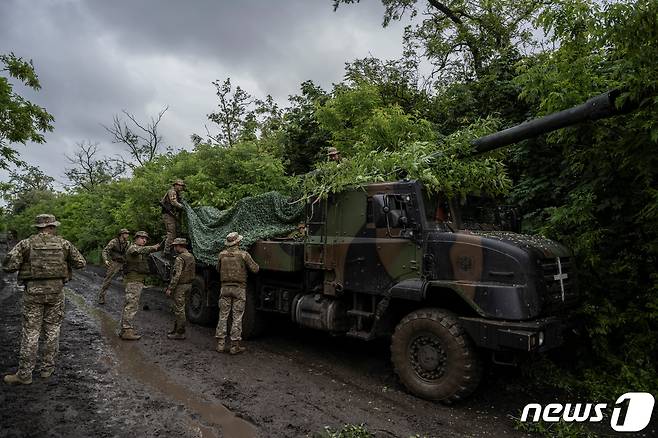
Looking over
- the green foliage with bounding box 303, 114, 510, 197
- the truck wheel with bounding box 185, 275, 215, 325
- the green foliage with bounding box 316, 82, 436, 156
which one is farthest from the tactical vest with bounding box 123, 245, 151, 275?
the green foliage with bounding box 316, 82, 436, 156

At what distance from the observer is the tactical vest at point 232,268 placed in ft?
22.8

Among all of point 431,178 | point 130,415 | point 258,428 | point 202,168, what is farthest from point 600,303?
point 202,168

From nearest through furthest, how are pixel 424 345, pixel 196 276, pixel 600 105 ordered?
pixel 600 105
pixel 424 345
pixel 196 276

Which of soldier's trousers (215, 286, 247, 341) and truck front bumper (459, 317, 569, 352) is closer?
truck front bumper (459, 317, 569, 352)

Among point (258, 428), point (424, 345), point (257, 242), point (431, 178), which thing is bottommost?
point (258, 428)

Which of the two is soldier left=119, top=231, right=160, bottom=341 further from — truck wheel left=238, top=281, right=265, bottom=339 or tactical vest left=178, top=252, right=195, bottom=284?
truck wheel left=238, top=281, right=265, bottom=339

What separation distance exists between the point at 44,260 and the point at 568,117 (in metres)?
6.33

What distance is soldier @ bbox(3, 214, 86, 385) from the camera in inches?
209

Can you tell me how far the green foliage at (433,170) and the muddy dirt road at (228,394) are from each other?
8.16 feet

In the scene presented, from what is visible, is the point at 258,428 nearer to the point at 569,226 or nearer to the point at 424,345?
the point at 424,345

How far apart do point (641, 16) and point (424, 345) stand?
3.85 metres

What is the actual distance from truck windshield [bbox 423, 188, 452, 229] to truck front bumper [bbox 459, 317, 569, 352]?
1.26 meters

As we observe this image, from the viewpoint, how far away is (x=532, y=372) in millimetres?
5730

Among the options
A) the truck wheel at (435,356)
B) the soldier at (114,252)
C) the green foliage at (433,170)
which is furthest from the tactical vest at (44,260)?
the soldier at (114,252)
